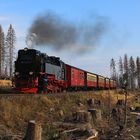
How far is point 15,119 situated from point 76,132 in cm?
304

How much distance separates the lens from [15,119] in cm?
1780

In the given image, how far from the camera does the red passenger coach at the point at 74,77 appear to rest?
44197 millimetres

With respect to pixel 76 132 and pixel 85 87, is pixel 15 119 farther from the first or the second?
pixel 85 87

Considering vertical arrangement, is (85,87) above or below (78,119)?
above

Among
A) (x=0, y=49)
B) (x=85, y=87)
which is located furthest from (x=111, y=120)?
(x=0, y=49)

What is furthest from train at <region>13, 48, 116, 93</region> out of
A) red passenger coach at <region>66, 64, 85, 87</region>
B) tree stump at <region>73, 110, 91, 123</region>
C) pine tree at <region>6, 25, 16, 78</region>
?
pine tree at <region>6, 25, 16, 78</region>

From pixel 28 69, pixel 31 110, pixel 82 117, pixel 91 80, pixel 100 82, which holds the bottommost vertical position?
pixel 82 117

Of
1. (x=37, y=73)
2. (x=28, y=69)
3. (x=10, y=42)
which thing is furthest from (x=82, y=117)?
(x=10, y=42)

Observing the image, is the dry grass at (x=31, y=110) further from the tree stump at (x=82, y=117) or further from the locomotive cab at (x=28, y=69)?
the locomotive cab at (x=28, y=69)

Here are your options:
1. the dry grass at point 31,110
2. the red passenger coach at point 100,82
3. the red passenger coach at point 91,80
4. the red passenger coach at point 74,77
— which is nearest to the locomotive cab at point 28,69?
the dry grass at point 31,110

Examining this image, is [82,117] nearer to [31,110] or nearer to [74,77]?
[31,110]

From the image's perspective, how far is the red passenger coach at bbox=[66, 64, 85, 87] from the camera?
1740 inches

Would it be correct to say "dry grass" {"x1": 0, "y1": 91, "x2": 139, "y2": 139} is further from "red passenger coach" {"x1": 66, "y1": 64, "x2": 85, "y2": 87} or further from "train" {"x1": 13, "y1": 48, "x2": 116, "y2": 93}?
"red passenger coach" {"x1": 66, "y1": 64, "x2": 85, "y2": 87}

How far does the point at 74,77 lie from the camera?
4653cm
